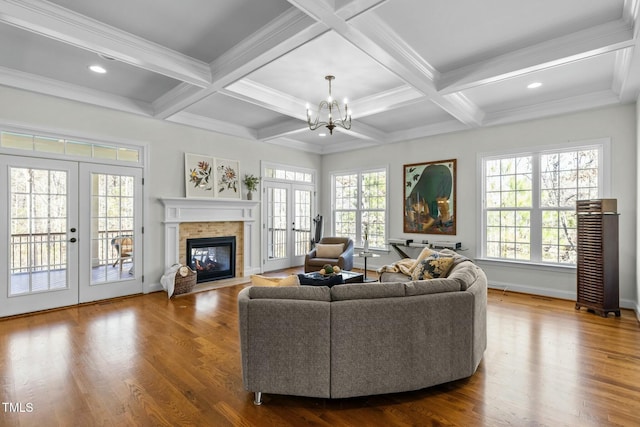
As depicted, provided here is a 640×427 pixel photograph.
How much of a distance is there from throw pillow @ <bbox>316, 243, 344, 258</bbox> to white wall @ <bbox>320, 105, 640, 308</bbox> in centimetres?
127

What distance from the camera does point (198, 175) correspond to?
5750 millimetres

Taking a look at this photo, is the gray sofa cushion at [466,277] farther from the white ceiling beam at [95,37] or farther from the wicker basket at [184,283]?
the wicker basket at [184,283]

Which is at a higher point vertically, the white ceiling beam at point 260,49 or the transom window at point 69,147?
the white ceiling beam at point 260,49

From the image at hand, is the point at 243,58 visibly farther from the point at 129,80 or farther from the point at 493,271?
the point at 493,271

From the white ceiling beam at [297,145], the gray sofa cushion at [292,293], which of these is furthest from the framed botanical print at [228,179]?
the gray sofa cushion at [292,293]

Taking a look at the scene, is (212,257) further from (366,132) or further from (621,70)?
(621,70)

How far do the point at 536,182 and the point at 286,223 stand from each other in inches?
187

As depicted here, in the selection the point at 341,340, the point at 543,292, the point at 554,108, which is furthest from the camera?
the point at 543,292

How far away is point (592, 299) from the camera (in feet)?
13.7

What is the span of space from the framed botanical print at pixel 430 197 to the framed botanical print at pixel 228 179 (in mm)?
3322

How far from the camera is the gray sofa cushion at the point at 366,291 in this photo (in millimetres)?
2227

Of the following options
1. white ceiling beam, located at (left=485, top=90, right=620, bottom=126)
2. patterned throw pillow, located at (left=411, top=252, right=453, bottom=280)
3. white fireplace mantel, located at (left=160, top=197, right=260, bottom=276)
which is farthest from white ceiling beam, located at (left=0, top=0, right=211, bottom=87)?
white ceiling beam, located at (left=485, top=90, right=620, bottom=126)

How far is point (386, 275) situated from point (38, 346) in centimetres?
395

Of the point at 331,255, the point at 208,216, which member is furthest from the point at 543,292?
the point at 208,216
